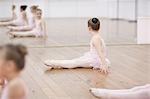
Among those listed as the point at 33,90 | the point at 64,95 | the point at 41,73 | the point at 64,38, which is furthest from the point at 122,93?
the point at 64,38

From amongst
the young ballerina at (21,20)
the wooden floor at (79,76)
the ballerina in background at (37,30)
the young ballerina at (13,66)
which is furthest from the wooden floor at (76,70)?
the young ballerina at (13,66)

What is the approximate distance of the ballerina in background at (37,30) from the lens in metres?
8.48

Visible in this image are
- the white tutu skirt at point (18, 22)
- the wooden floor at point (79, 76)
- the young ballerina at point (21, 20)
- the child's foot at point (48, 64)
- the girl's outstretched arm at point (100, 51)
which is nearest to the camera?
the wooden floor at point (79, 76)

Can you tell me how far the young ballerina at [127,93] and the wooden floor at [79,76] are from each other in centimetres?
10

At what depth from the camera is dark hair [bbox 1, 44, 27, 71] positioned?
200 cm

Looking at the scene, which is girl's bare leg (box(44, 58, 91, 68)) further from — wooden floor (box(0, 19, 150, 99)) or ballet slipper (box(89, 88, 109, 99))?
ballet slipper (box(89, 88, 109, 99))

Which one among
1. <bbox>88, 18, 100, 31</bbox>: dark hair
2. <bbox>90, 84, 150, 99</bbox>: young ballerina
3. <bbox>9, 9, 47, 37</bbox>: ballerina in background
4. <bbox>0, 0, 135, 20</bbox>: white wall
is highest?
<bbox>0, 0, 135, 20</bbox>: white wall

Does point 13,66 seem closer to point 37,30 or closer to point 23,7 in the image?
point 23,7

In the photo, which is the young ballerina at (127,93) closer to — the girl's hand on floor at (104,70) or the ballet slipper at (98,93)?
the ballet slipper at (98,93)

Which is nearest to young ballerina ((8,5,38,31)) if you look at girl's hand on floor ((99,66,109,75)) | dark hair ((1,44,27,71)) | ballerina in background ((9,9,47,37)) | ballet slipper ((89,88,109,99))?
ballerina in background ((9,9,47,37))

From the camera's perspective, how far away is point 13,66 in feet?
6.59

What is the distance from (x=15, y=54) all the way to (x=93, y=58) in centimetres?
362

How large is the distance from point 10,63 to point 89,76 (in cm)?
315

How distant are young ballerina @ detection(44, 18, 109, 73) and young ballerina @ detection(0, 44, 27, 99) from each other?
10.5 ft
